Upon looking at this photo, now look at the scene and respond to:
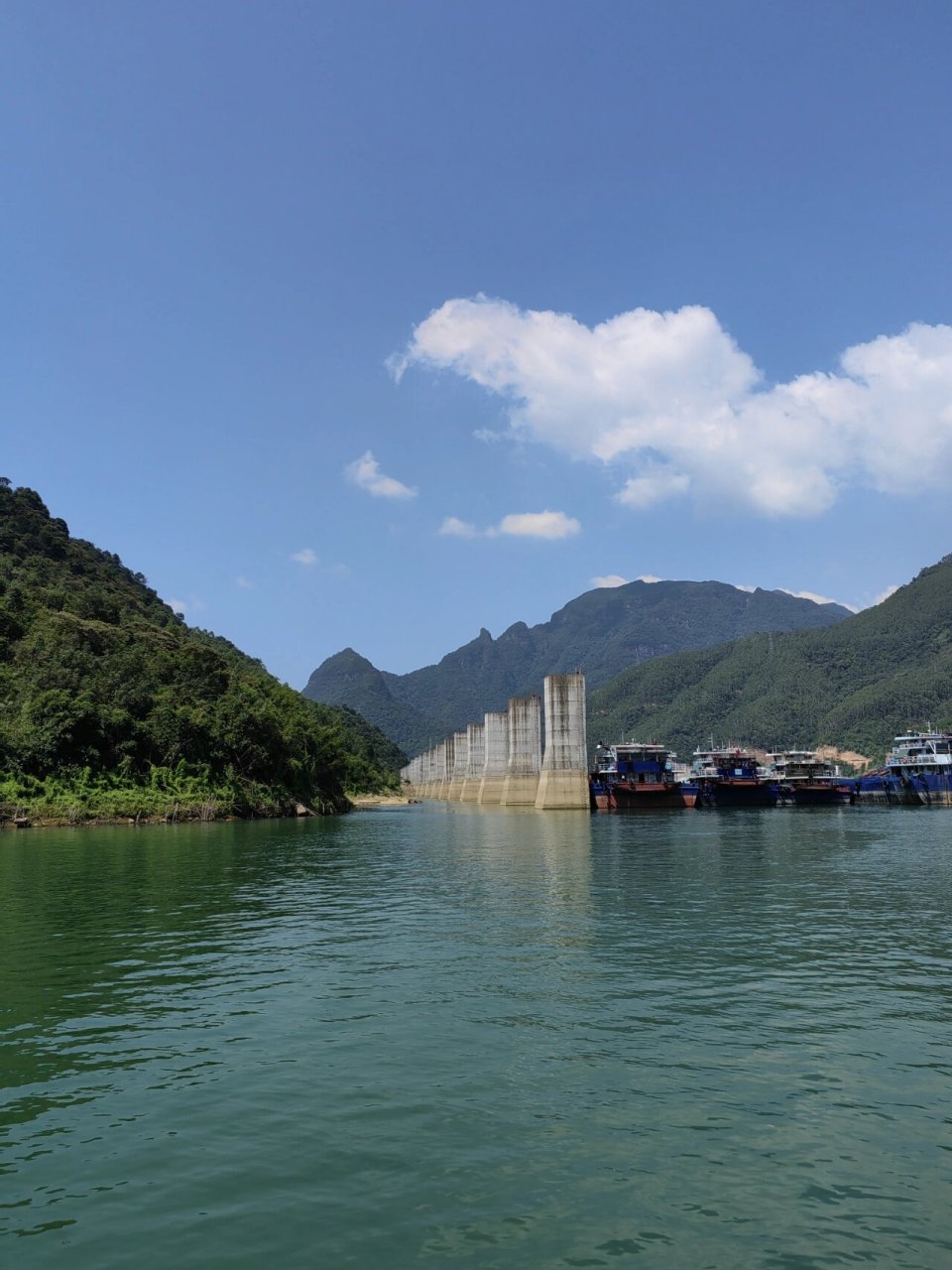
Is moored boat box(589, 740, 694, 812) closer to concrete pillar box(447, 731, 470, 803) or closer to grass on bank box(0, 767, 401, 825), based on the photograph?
grass on bank box(0, 767, 401, 825)

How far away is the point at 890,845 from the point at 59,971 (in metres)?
42.4

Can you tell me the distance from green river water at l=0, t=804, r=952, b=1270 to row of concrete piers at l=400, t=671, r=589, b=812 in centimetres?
6990

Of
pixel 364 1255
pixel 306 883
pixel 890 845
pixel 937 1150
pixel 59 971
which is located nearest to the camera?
pixel 364 1255

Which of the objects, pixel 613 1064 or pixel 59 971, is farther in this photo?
pixel 59 971

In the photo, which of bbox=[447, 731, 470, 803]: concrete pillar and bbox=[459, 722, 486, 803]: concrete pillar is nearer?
bbox=[459, 722, 486, 803]: concrete pillar

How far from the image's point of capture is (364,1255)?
682cm

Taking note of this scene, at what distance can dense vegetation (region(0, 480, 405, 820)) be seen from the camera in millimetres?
65438

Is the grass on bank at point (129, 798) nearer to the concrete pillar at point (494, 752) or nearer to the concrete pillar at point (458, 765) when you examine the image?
the concrete pillar at point (494, 752)

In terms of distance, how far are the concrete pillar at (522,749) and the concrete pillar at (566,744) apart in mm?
23792

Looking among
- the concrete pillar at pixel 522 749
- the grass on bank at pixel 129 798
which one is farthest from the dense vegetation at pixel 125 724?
the concrete pillar at pixel 522 749

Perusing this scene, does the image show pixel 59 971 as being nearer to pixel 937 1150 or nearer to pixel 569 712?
pixel 937 1150

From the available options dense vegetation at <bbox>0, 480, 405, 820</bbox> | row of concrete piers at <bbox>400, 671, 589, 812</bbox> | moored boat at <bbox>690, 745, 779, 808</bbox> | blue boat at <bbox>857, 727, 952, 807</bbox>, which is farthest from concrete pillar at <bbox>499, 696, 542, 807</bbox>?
blue boat at <bbox>857, 727, 952, 807</bbox>

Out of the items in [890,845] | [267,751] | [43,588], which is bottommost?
[890,845]

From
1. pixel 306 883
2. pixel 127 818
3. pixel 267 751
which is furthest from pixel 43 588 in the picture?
pixel 306 883
